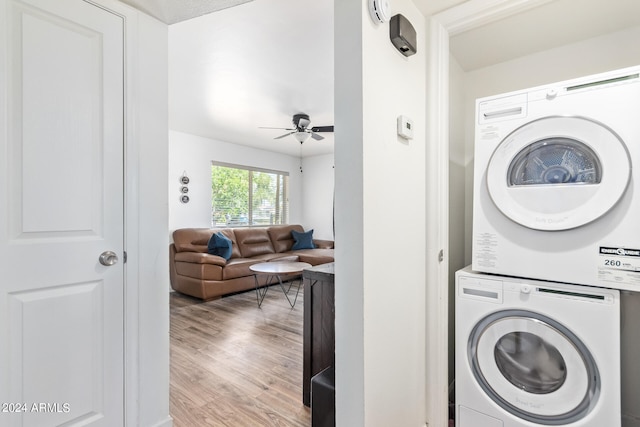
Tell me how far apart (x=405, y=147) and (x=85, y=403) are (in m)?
1.77

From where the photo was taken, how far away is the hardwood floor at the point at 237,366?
169cm

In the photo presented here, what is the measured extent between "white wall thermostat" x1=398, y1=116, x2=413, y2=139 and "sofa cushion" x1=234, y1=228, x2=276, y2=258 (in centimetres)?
403

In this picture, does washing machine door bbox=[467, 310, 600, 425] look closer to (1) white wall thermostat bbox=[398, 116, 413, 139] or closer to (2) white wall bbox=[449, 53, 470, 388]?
(2) white wall bbox=[449, 53, 470, 388]

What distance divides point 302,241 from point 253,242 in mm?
998

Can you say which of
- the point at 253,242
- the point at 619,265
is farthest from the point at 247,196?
the point at 619,265

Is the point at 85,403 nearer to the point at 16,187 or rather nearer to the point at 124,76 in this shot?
the point at 16,187

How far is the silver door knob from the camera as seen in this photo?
1.30m

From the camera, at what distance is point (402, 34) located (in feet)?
3.84

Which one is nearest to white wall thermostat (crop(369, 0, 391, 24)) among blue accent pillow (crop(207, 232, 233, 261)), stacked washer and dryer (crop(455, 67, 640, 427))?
stacked washer and dryer (crop(455, 67, 640, 427))

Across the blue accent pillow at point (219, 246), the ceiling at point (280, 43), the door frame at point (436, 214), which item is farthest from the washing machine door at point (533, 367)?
the blue accent pillow at point (219, 246)

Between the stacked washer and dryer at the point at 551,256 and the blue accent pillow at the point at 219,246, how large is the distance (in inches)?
140

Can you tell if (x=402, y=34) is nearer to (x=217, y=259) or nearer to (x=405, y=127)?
(x=405, y=127)

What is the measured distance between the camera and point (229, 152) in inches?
204

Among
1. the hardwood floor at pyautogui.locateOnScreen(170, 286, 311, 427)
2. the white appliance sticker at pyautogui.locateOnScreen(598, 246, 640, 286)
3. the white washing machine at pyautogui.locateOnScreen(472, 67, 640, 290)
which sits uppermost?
the white washing machine at pyautogui.locateOnScreen(472, 67, 640, 290)
